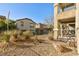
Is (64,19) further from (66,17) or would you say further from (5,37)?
(5,37)

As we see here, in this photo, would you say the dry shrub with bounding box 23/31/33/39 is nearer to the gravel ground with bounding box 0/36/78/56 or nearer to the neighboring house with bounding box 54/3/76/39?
the gravel ground with bounding box 0/36/78/56

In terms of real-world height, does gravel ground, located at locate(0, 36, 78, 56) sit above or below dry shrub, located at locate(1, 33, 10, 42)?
below

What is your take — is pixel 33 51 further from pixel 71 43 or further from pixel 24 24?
pixel 71 43

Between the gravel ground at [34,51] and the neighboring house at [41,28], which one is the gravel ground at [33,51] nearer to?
the gravel ground at [34,51]

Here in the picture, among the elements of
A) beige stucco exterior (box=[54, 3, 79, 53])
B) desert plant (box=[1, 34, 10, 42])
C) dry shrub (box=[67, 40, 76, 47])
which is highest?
beige stucco exterior (box=[54, 3, 79, 53])

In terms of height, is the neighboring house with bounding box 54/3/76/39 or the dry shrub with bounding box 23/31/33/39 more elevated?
the neighboring house with bounding box 54/3/76/39

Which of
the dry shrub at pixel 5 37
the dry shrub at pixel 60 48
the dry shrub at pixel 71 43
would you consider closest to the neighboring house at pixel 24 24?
the dry shrub at pixel 5 37

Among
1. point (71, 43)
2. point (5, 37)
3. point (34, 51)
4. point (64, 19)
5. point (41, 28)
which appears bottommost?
point (34, 51)

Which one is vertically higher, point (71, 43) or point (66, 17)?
Answer: point (66, 17)

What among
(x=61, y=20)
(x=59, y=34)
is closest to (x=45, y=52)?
(x=59, y=34)

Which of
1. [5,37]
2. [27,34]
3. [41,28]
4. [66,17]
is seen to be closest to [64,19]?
[66,17]

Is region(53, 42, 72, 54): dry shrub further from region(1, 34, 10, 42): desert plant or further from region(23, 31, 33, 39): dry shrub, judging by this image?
region(1, 34, 10, 42): desert plant

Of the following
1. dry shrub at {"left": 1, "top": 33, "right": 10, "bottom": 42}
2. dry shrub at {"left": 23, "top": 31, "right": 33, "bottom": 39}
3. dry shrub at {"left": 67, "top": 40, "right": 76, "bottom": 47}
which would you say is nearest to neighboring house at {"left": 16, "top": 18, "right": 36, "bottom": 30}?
dry shrub at {"left": 23, "top": 31, "right": 33, "bottom": 39}

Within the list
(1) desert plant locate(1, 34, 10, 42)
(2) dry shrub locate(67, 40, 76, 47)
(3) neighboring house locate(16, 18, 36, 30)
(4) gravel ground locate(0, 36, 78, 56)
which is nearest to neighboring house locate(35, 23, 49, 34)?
(3) neighboring house locate(16, 18, 36, 30)
